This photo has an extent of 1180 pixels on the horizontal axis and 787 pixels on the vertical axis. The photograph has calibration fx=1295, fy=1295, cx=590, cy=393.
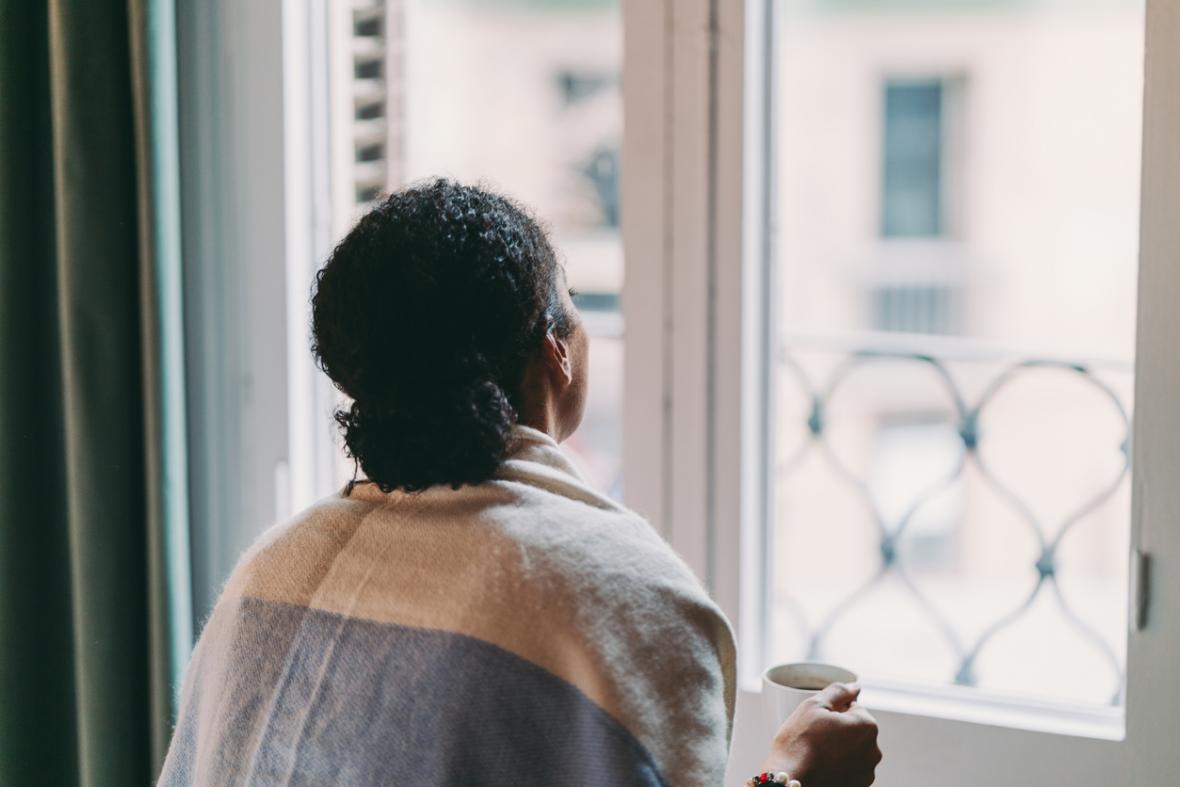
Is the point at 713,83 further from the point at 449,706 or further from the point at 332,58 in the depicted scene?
the point at 449,706

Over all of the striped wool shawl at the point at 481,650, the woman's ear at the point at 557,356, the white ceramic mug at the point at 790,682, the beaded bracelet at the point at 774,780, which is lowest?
the beaded bracelet at the point at 774,780

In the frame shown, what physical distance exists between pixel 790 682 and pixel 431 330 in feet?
1.59

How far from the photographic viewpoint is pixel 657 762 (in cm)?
100

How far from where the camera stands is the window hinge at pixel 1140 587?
1.46 metres

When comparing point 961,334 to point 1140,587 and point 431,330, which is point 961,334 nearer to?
point 1140,587

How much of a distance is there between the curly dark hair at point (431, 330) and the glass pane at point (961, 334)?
2.44ft

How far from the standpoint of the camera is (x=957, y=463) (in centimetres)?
185

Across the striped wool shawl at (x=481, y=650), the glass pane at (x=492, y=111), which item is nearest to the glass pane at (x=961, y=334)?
the glass pane at (x=492, y=111)

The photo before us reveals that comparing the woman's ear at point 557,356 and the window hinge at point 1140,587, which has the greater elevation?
the woman's ear at point 557,356

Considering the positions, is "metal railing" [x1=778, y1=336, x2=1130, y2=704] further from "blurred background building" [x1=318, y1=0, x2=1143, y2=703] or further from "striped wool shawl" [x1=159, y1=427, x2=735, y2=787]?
"striped wool shawl" [x1=159, y1=427, x2=735, y2=787]

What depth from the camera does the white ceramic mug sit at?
46.3 inches

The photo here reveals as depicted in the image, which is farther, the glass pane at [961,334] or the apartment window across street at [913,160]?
the apartment window across street at [913,160]

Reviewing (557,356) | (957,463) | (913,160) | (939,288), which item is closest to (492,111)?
(957,463)

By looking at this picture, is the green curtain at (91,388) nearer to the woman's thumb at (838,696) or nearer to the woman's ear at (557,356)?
the woman's ear at (557,356)
